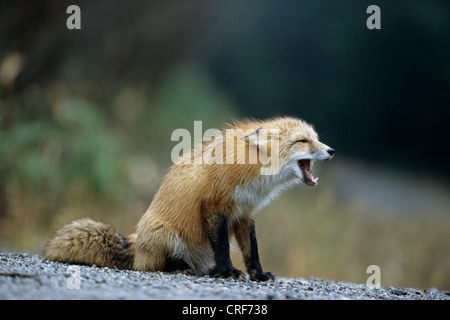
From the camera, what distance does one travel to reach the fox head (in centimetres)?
659

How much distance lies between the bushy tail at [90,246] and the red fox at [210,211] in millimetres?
12

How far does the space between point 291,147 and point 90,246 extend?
111 inches

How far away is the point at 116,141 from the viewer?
39.0ft

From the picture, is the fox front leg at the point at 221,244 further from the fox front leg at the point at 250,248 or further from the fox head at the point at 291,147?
the fox head at the point at 291,147

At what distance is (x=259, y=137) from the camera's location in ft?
21.6

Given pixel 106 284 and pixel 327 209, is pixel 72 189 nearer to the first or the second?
pixel 327 209

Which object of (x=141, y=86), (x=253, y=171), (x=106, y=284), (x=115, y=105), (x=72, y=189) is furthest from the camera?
(x=141, y=86)

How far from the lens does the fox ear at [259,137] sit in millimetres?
6570

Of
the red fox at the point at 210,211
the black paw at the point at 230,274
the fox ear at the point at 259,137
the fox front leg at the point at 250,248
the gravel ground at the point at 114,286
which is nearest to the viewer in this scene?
the gravel ground at the point at 114,286

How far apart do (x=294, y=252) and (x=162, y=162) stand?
4.09 meters

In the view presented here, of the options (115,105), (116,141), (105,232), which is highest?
(115,105)

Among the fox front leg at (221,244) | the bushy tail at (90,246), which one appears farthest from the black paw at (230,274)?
the bushy tail at (90,246)
